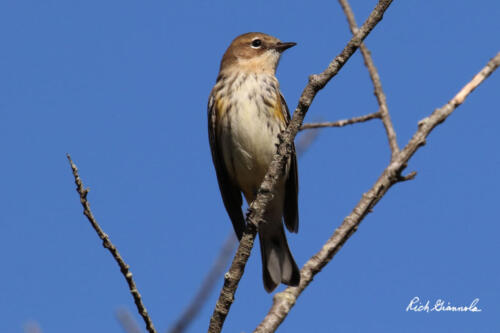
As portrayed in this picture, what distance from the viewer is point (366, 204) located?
4.01 m

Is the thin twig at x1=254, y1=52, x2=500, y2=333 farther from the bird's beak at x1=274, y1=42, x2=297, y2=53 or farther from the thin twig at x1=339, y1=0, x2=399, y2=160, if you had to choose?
the bird's beak at x1=274, y1=42, x2=297, y2=53

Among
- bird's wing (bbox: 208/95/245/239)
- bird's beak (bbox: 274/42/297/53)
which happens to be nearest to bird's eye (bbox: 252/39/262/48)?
Answer: bird's beak (bbox: 274/42/297/53)

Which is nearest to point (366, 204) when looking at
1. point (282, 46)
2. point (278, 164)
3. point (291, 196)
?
point (278, 164)

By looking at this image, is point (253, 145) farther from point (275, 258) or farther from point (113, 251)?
point (113, 251)

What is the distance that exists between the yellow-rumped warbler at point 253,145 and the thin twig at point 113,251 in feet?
11.3

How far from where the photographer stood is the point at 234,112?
295 inches

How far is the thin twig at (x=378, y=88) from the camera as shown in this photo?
16.0 feet

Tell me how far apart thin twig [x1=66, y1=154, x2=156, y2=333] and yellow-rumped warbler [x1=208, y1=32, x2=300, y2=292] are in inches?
135

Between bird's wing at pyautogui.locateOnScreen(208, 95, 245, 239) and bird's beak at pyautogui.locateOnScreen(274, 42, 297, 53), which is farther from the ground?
bird's beak at pyautogui.locateOnScreen(274, 42, 297, 53)

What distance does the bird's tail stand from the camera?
6.71m

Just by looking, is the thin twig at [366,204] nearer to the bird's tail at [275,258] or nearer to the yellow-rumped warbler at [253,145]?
the bird's tail at [275,258]

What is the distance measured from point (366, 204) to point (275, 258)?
11.0 feet

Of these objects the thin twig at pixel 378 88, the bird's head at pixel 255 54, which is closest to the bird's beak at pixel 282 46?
the bird's head at pixel 255 54

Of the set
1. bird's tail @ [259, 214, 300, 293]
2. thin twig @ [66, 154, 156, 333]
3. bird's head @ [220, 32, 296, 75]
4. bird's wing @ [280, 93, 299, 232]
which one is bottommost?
thin twig @ [66, 154, 156, 333]
